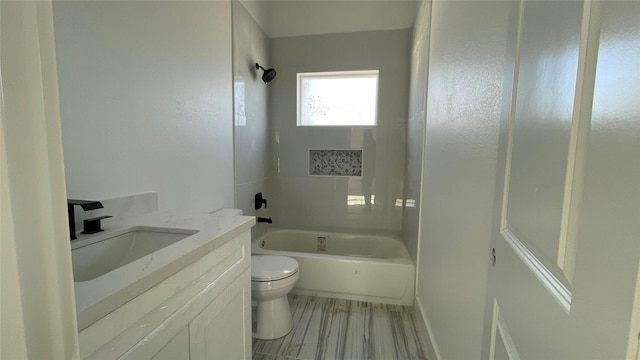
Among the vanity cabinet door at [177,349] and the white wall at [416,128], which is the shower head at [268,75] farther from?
the vanity cabinet door at [177,349]

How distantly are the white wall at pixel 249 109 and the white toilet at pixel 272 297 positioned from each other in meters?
0.73

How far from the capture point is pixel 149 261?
690mm

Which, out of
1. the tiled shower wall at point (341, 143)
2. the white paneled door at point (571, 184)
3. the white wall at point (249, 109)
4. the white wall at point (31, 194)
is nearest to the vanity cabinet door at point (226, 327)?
the white wall at point (31, 194)

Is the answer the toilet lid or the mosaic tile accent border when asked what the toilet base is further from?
the mosaic tile accent border

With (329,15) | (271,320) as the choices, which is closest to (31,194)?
(271,320)

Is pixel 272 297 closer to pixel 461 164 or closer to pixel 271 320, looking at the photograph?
pixel 271 320

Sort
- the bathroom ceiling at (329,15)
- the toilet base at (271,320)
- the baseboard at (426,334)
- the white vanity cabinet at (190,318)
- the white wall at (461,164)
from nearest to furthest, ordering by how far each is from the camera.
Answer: the white vanity cabinet at (190,318) < the white wall at (461,164) < the baseboard at (426,334) < the toilet base at (271,320) < the bathroom ceiling at (329,15)

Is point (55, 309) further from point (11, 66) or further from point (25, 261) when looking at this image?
point (11, 66)

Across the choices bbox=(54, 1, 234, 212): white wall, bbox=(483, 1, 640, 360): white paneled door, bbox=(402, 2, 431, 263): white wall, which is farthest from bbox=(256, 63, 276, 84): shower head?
bbox=(483, 1, 640, 360): white paneled door

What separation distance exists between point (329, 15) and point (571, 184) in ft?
9.08

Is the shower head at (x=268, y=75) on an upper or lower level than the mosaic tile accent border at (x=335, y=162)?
→ upper

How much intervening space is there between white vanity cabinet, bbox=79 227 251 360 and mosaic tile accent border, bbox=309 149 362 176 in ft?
5.72

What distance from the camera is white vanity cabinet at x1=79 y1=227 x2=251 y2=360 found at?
548 millimetres

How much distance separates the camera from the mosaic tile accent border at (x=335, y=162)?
276cm
